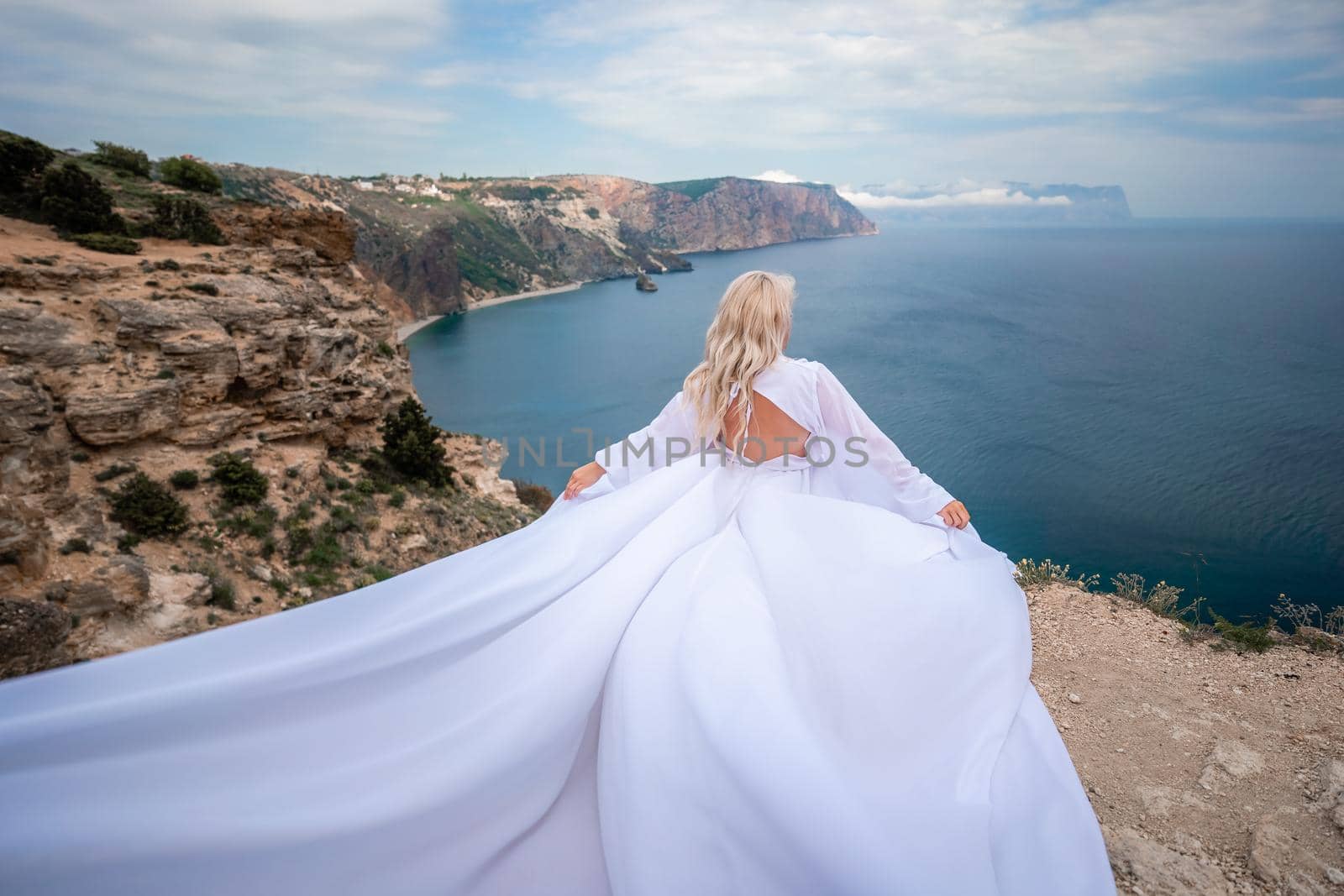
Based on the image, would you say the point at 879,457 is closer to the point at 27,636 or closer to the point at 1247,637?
the point at 1247,637

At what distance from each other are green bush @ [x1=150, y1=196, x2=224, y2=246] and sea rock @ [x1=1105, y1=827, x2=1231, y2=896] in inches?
676

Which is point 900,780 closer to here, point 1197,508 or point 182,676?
point 182,676

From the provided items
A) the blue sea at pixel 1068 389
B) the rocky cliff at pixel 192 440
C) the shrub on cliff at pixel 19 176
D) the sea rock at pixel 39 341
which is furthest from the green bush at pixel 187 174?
the blue sea at pixel 1068 389

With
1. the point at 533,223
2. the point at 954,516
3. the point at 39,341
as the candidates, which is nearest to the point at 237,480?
the point at 39,341

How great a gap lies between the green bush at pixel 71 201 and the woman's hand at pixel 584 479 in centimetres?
1442

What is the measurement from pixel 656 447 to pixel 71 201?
589 inches

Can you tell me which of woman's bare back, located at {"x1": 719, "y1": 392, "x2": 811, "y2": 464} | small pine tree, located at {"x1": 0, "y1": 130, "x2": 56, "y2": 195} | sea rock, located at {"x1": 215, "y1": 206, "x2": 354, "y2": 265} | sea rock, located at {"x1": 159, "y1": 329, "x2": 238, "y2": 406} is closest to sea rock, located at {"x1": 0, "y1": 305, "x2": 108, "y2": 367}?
sea rock, located at {"x1": 159, "y1": 329, "x2": 238, "y2": 406}

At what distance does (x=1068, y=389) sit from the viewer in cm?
3316

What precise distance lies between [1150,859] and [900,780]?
58.9 inches

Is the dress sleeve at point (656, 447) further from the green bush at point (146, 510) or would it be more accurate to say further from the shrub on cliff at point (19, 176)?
the shrub on cliff at point (19, 176)

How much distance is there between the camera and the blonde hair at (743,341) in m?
2.59

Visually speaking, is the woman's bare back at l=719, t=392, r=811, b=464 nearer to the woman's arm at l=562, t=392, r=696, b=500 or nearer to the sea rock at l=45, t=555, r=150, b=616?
the woman's arm at l=562, t=392, r=696, b=500

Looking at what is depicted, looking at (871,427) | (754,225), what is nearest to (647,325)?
(871,427)

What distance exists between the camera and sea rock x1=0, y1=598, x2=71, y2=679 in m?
4.00
